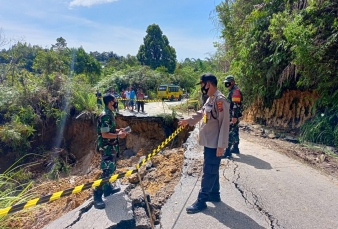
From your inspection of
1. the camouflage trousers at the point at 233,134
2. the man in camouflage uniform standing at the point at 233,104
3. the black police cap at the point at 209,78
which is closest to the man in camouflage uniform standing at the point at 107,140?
the black police cap at the point at 209,78

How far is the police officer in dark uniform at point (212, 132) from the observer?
3.41 m

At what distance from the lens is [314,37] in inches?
302

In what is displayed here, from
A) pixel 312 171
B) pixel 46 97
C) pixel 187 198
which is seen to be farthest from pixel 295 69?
pixel 46 97

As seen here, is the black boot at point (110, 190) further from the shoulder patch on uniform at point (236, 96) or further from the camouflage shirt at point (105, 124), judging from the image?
the shoulder patch on uniform at point (236, 96)

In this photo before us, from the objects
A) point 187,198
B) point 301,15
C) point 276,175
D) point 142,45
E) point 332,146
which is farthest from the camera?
point 142,45

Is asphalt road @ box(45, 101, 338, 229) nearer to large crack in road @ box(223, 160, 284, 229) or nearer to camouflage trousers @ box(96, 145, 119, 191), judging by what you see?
large crack in road @ box(223, 160, 284, 229)

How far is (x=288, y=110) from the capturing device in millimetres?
10406

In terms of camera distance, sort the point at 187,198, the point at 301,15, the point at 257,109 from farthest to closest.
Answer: the point at 257,109 < the point at 301,15 < the point at 187,198

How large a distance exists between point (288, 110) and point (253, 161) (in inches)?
210

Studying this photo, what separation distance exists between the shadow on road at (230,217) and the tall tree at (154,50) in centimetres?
4609

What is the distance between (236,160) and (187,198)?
7.30 feet

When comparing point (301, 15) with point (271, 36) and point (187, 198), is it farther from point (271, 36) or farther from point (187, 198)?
point (187, 198)

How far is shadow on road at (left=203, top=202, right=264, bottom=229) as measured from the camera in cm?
329

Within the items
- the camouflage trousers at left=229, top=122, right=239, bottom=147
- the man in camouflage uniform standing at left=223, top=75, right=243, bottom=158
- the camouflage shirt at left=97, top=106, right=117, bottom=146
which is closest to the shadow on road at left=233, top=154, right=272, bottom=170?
the man in camouflage uniform standing at left=223, top=75, right=243, bottom=158
